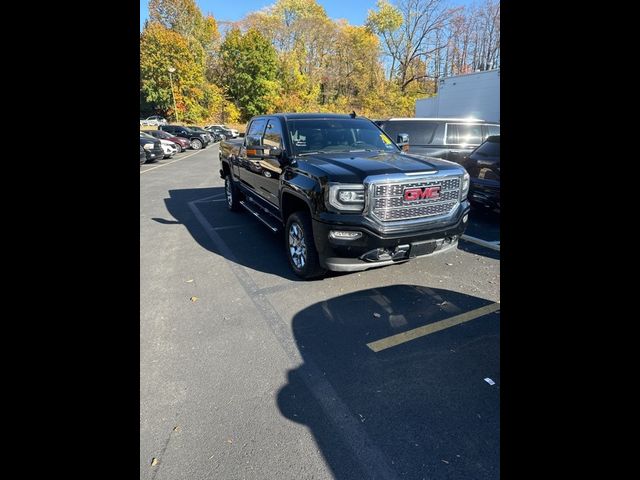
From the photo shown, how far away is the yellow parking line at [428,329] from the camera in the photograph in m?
3.26

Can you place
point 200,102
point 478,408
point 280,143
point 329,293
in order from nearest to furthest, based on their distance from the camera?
point 478,408
point 329,293
point 280,143
point 200,102

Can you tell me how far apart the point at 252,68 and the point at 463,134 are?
167ft

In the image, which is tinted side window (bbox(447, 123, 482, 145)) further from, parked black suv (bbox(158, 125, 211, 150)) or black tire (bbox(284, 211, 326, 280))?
parked black suv (bbox(158, 125, 211, 150))

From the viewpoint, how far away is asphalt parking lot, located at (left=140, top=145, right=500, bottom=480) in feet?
7.15

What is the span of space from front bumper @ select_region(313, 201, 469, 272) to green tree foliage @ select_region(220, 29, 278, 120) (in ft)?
177

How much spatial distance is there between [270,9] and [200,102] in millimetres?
19244

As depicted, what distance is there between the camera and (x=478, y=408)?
2.52 m

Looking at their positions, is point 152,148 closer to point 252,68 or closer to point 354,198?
point 354,198

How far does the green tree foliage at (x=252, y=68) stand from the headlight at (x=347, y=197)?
5391cm

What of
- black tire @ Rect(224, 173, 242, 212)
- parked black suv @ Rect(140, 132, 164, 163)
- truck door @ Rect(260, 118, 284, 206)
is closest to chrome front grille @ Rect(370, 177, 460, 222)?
truck door @ Rect(260, 118, 284, 206)

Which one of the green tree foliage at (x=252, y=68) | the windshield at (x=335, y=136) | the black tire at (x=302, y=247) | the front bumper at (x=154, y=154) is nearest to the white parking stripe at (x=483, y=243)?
the windshield at (x=335, y=136)

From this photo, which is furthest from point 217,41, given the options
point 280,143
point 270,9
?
point 280,143
